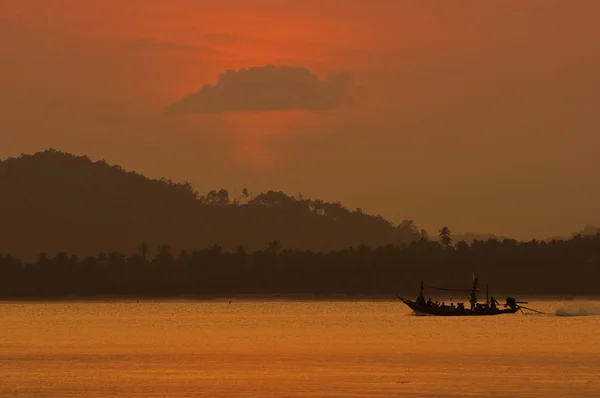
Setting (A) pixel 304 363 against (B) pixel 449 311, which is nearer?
(A) pixel 304 363

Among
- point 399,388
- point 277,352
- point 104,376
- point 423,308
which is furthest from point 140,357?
point 423,308

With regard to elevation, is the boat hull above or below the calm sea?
above

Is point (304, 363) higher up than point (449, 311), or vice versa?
point (449, 311)

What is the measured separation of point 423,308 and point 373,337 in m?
52.7

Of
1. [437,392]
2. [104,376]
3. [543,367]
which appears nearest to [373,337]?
[543,367]

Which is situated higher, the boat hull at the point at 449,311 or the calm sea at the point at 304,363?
the boat hull at the point at 449,311

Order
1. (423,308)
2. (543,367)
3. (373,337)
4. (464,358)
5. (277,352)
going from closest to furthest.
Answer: (543,367)
(464,358)
(277,352)
(373,337)
(423,308)

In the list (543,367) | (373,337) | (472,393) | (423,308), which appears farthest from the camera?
(423,308)

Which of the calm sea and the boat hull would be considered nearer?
the calm sea

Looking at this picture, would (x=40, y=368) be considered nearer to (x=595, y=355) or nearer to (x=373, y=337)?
(x=595, y=355)

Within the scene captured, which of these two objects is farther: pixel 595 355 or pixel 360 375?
pixel 595 355

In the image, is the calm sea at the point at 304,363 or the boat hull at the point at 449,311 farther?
the boat hull at the point at 449,311

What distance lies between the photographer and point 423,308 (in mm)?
165500

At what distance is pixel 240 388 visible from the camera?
2312 inches
